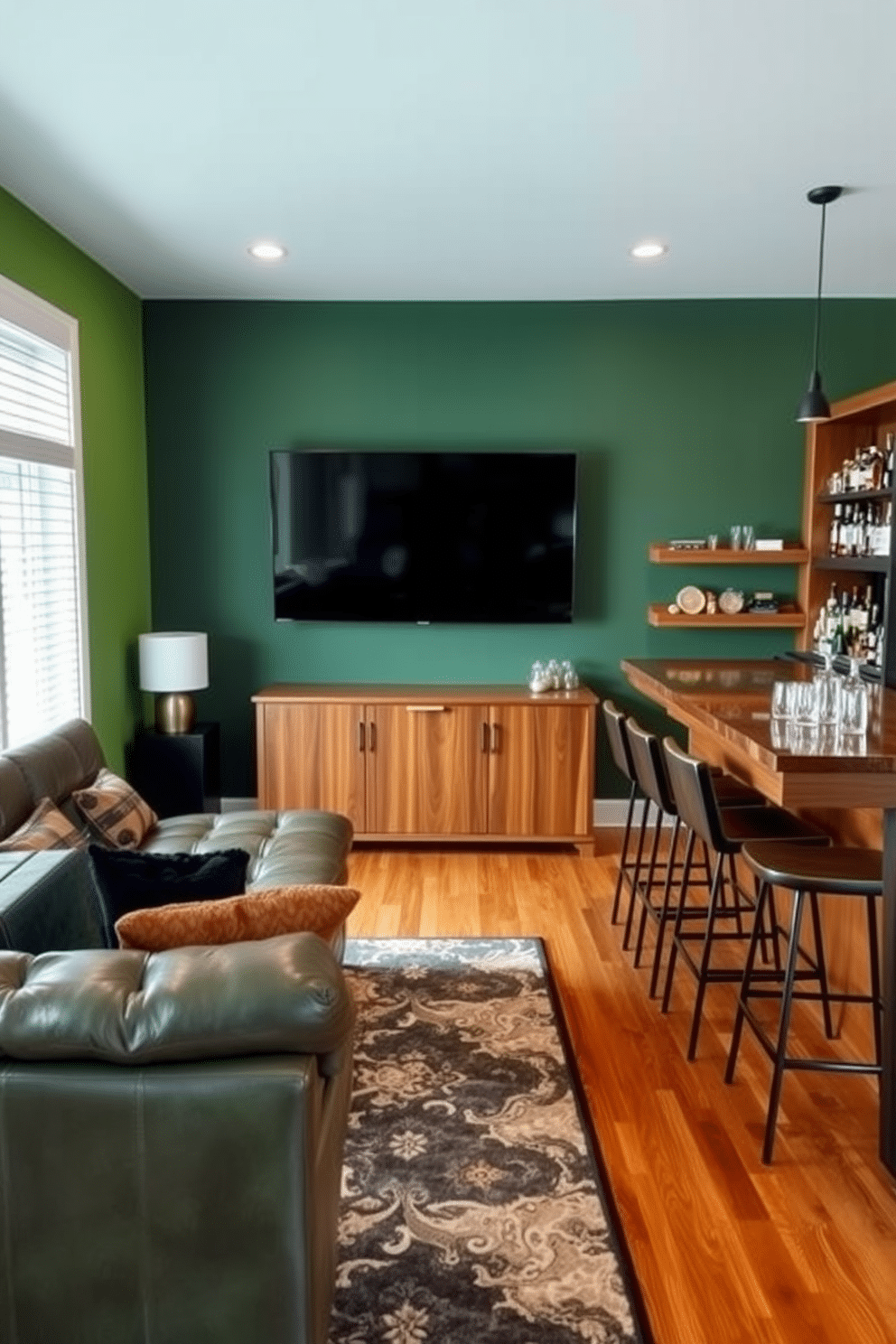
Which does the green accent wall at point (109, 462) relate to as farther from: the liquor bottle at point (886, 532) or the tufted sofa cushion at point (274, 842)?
the liquor bottle at point (886, 532)

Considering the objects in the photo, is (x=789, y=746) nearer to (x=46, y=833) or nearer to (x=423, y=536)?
(x=46, y=833)

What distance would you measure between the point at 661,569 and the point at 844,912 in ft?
8.21

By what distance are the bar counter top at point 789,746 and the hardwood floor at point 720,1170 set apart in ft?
2.90

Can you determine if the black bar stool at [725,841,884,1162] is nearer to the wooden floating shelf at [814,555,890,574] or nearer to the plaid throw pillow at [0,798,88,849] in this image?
the plaid throw pillow at [0,798,88,849]

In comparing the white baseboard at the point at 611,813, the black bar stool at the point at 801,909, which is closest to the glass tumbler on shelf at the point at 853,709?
the black bar stool at the point at 801,909

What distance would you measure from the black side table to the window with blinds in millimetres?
557

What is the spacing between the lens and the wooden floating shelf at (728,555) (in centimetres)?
491

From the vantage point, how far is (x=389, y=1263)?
6.61 feet

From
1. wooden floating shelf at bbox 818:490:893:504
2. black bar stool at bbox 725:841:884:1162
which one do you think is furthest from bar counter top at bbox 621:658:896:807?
wooden floating shelf at bbox 818:490:893:504

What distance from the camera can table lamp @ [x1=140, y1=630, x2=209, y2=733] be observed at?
464 centimetres

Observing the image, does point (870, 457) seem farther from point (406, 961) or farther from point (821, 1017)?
point (406, 961)

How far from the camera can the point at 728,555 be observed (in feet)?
16.2

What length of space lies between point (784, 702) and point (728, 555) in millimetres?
2221

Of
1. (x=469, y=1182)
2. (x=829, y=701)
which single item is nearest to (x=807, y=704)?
(x=829, y=701)
